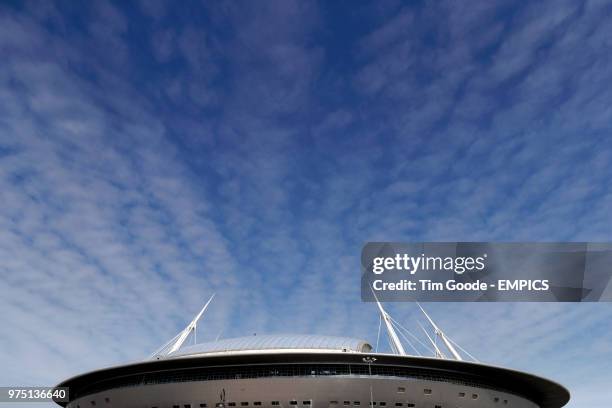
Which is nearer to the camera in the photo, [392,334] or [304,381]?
[304,381]

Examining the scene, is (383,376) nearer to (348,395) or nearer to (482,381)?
(348,395)

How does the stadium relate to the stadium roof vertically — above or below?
below

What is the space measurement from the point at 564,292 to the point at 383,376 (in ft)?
74.1

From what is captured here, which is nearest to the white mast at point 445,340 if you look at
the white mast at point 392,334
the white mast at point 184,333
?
the white mast at point 392,334

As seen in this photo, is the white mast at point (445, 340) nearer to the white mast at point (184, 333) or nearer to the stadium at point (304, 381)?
the stadium at point (304, 381)

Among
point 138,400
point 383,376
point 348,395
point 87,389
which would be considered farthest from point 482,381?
point 87,389

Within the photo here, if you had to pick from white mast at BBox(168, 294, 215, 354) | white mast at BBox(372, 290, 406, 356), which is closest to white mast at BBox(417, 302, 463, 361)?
white mast at BBox(372, 290, 406, 356)

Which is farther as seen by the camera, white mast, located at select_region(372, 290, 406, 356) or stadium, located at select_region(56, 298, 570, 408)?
white mast, located at select_region(372, 290, 406, 356)

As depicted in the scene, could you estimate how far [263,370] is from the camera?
164 feet

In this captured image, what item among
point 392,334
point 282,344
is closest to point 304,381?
point 282,344

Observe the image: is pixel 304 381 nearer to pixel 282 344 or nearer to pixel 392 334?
pixel 282 344

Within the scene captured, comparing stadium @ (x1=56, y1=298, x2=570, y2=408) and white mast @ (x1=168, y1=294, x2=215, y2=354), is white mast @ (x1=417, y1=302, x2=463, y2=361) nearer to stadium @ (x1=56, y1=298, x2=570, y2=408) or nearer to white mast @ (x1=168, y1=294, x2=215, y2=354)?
stadium @ (x1=56, y1=298, x2=570, y2=408)

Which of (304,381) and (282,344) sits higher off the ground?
(282,344)

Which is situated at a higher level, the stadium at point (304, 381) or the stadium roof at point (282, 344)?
the stadium roof at point (282, 344)
